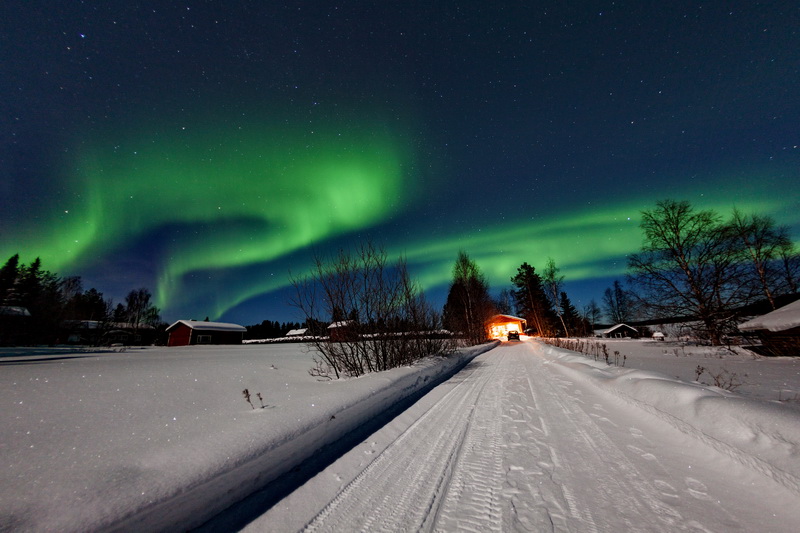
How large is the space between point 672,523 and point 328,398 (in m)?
3.84

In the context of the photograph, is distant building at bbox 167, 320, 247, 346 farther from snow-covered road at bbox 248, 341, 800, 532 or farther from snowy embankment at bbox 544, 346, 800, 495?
snowy embankment at bbox 544, 346, 800, 495

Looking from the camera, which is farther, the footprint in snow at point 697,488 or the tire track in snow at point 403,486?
the footprint in snow at point 697,488

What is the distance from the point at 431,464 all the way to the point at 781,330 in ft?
48.9

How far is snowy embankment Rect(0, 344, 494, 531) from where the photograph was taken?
165 centimetres

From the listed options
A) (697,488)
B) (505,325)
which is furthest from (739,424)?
(505,325)

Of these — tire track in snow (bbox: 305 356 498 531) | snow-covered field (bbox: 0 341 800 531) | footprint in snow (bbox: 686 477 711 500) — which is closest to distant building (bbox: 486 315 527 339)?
snow-covered field (bbox: 0 341 800 531)

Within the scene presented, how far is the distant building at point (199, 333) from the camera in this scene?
37.9 m

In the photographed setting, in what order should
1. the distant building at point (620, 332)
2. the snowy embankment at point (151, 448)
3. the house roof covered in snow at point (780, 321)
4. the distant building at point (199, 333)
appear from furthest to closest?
1. the distant building at point (620, 332)
2. the distant building at point (199, 333)
3. the house roof covered in snow at point (780, 321)
4. the snowy embankment at point (151, 448)

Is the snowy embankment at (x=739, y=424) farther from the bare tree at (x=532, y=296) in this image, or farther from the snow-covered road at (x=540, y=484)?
the bare tree at (x=532, y=296)

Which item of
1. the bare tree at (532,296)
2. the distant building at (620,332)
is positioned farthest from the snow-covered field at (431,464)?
the distant building at (620,332)

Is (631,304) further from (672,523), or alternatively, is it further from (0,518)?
(0,518)

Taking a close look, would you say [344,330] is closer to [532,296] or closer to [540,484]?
[540,484]

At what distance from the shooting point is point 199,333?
1511 inches

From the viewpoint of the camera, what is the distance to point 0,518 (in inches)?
58.1
